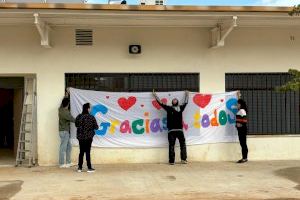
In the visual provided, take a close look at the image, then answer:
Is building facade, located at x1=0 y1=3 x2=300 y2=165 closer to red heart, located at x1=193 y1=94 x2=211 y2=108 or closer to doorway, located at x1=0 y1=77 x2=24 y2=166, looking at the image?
red heart, located at x1=193 y1=94 x2=211 y2=108

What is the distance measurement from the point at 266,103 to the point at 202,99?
1849mm

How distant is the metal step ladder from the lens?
12.7 metres

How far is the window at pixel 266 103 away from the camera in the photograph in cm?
1362

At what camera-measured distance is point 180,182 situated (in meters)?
10.1

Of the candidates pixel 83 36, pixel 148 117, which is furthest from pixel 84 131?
pixel 83 36

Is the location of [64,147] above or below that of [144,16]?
below

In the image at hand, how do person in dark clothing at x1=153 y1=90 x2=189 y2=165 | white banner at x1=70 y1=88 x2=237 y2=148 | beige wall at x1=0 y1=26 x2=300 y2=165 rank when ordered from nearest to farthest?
1. person in dark clothing at x1=153 y1=90 x2=189 y2=165
2. beige wall at x1=0 y1=26 x2=300 y2=165
3. white banner at x1=70 y1=88 x2=237 y2=148

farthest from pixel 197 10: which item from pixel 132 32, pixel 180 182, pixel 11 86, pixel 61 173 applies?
pixel 11 86

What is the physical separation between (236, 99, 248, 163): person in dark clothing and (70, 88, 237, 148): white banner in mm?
488

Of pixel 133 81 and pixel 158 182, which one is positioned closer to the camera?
pixel 158 182

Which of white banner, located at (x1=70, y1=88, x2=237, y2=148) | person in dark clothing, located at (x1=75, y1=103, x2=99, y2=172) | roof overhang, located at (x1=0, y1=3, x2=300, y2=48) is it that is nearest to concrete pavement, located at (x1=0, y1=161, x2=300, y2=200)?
person in dark clothing, located at (x1=75, y1=103, x2=99, y2=172)

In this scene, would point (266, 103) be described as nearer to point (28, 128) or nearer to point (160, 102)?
point (160, 102)

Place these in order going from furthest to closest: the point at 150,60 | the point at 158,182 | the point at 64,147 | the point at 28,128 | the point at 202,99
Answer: the point at 202,99, the point at 150,60, the point at 28,128, the point at 64,147, the point at 158,182

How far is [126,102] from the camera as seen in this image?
42.9ft
